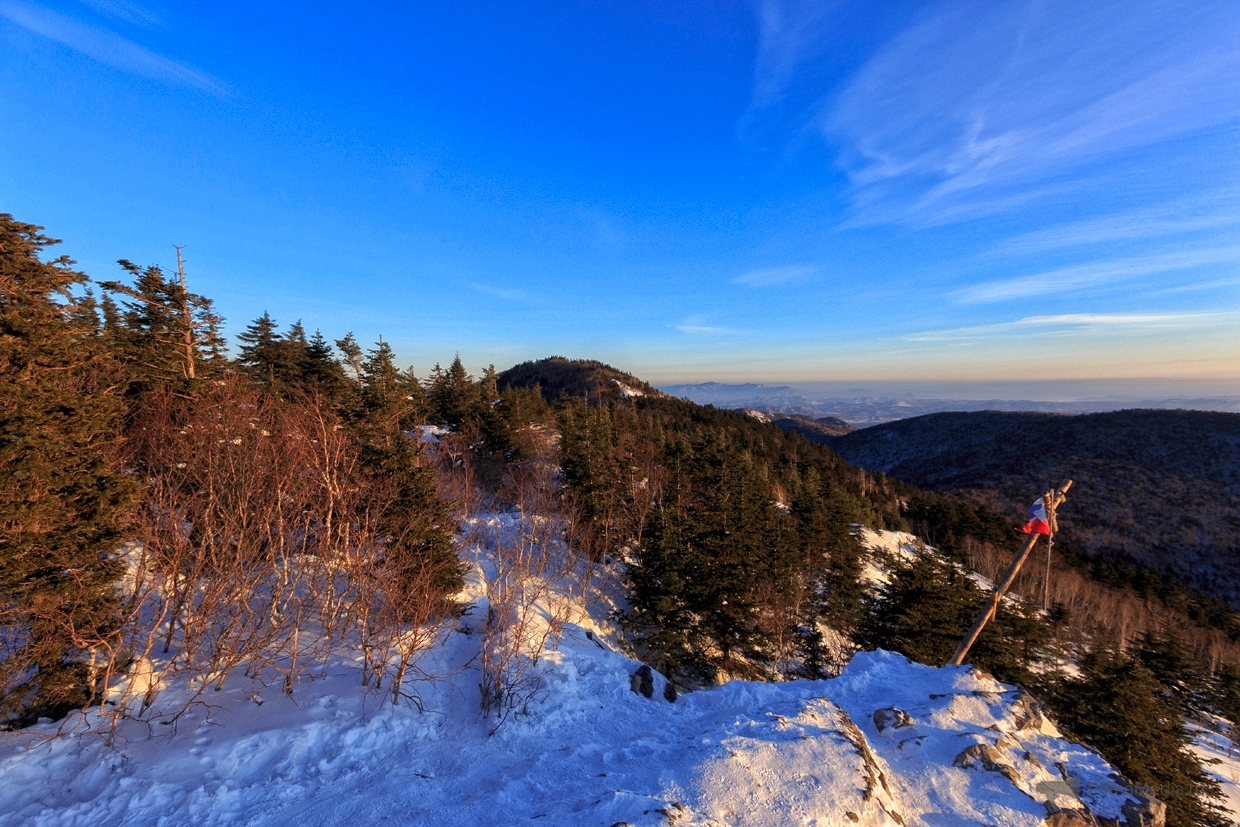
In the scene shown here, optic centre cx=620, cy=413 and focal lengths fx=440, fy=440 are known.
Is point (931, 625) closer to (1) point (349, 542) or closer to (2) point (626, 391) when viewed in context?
(1) point (349, 542)

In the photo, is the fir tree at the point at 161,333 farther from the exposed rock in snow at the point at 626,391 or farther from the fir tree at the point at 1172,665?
the exposed rock in snow at the point at 626,391

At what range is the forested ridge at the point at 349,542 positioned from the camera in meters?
8.55

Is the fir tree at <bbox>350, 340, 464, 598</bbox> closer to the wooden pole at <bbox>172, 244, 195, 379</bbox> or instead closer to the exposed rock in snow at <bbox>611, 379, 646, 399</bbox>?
the wooden pole at <bbox>172, 244, 195, 379</bbox>


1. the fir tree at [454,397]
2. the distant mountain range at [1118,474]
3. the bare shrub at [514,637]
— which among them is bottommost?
the distant mountain range at [1118,474]

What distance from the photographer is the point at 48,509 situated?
823 cm

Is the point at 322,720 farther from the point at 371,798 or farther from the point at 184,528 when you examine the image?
the point at 184,528

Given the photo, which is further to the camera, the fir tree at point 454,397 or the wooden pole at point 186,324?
the fir tree at point 454,397

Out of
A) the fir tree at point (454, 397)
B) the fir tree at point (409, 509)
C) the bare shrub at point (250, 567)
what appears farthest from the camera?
the fir tree at point (454, 397)

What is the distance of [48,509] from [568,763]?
35.8 feet

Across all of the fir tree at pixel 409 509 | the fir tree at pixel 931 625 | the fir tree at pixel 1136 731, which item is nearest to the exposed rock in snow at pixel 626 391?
the fir tree at pixel 931 625

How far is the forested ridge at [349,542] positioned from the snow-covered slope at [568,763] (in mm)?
1099

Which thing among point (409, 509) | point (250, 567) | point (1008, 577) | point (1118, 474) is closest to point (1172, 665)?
A: point (1008, 577)

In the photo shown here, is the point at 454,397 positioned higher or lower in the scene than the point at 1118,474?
higher

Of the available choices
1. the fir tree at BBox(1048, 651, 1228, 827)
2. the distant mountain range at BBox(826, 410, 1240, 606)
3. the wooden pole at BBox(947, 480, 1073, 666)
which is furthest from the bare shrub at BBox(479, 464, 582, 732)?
the distant mountain range at BBox(826, 410, 1240, 606)
